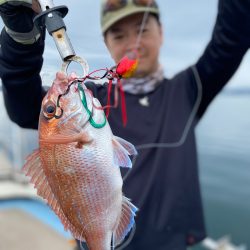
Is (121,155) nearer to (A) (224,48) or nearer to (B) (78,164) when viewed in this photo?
(B) (78,164)

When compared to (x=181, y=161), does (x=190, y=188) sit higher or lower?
lower

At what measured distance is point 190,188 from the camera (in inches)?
64.2

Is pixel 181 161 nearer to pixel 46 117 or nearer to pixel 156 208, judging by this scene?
pixel 156 208

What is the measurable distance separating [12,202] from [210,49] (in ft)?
10.7

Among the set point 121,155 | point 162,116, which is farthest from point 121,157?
point 162,116

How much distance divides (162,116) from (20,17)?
824mm

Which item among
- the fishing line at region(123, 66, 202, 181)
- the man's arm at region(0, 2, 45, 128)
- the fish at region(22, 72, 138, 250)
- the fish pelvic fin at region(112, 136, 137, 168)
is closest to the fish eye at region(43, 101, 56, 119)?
the fish at region(22, 72, 138, 250)

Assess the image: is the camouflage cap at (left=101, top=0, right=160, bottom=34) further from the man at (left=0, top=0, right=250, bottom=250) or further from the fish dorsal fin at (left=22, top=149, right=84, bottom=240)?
the fish dorsal fin at (left=22, top=149, right=84, bottom=240)

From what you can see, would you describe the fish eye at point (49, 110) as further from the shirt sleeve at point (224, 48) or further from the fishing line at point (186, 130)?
the shirt sleeve at point (224, 48)

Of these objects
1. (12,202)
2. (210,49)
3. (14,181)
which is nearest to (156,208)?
(210,49)

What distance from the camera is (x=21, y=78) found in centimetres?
125

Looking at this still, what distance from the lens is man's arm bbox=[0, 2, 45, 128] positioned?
987 mm

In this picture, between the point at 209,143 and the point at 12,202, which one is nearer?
the point at 12,202

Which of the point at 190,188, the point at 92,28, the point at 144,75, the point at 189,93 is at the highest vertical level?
the point at 92,28
